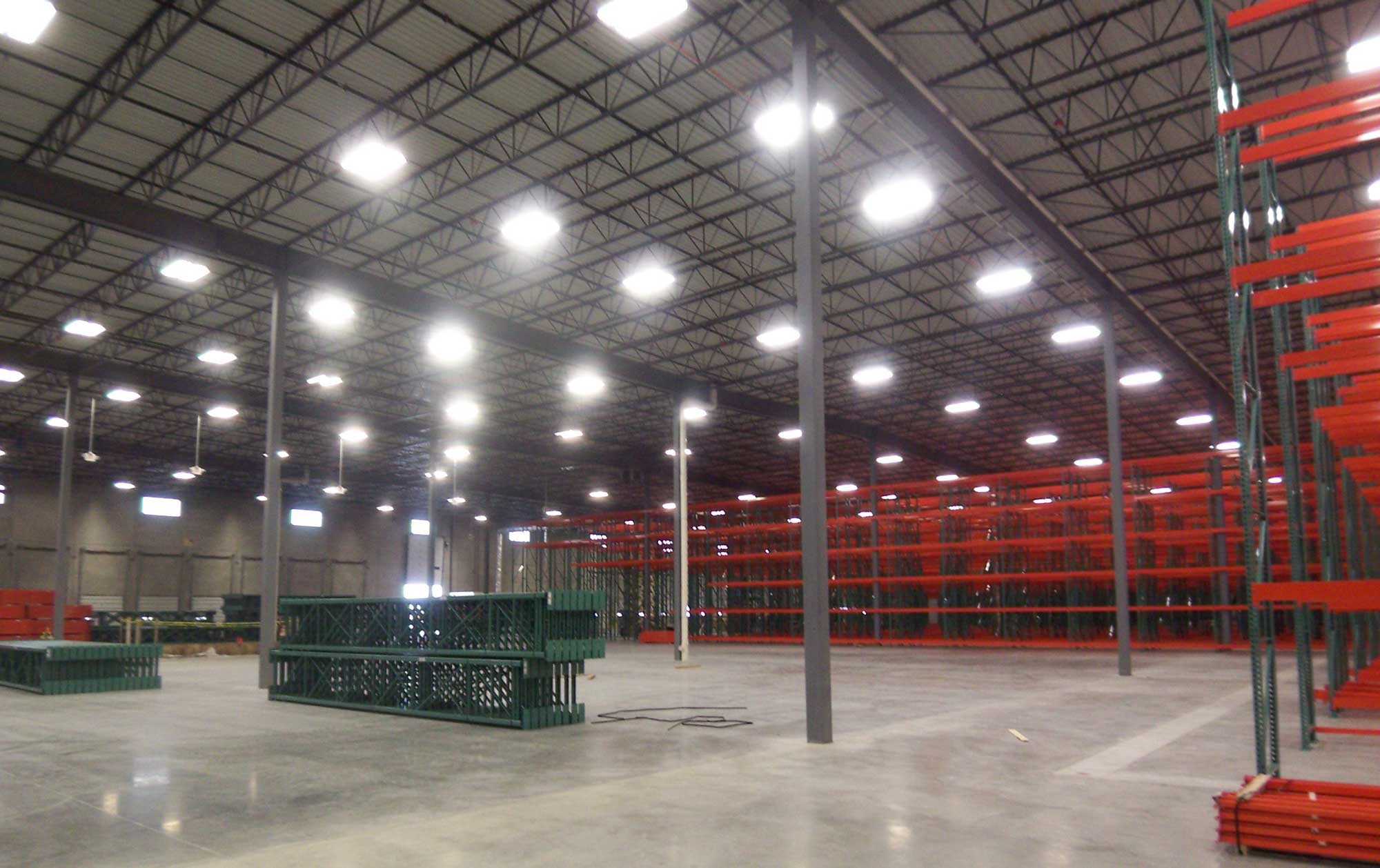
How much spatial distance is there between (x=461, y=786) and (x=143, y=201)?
579 inches

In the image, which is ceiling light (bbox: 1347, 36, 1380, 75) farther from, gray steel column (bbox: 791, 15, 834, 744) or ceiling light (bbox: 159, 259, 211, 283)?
ceiling light (bbox: 159, 259, 211, 283)

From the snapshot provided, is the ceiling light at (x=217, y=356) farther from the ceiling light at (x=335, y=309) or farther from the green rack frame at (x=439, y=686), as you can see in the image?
the green rack frame at (x=439, y=686)

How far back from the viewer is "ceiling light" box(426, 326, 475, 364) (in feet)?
76.7

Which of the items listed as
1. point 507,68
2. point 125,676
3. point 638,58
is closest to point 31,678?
point 125,676

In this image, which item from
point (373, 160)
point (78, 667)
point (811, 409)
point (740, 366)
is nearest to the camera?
point (811, 409)

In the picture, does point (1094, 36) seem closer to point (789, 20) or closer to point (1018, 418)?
point (789, 20)

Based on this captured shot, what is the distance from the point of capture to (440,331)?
77.6 feet

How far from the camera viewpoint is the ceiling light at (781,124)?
607 inches

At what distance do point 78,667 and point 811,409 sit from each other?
1626cm

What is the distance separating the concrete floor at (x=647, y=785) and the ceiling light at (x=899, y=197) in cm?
889

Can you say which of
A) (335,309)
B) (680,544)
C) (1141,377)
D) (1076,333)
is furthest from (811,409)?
(1141,377)

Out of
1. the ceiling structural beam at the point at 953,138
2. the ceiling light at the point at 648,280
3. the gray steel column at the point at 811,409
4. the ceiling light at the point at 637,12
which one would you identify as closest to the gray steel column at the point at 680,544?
the ceiling light at the point at 648,280

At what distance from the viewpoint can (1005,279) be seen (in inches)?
861

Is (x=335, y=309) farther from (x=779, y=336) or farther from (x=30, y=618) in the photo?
(x=30, y=618)
